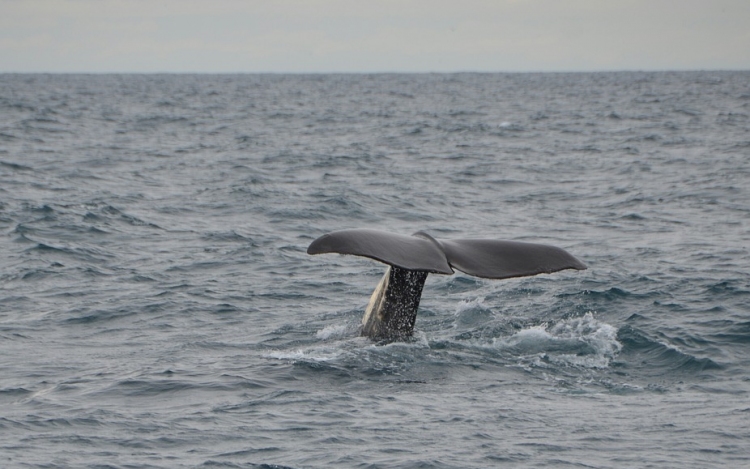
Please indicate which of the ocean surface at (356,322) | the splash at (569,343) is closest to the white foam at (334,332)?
the ocean surface at (356,322)

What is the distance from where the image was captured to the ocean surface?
7.55 m

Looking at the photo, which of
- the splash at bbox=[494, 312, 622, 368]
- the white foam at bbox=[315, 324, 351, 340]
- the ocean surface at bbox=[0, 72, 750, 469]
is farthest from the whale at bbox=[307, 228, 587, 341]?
the splash at bbox=[494, 312, 622, 368]

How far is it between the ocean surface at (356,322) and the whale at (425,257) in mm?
742

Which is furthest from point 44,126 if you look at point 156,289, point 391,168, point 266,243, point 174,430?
point 174,430

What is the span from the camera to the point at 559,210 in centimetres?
2048

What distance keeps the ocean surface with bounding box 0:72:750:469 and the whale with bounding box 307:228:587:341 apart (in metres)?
0.74

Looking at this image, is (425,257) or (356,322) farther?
(356,322)

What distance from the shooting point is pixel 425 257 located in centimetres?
778

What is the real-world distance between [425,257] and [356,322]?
3429 mm

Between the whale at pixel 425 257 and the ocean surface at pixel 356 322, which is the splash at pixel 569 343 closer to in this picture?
the ocean surface at pixel 356 322

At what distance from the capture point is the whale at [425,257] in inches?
289

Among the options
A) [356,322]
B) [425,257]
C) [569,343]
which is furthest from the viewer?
[356,322]

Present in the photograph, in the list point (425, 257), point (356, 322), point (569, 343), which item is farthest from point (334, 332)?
point (425, 257)

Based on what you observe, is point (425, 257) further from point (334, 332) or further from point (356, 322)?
point (356, 322)
